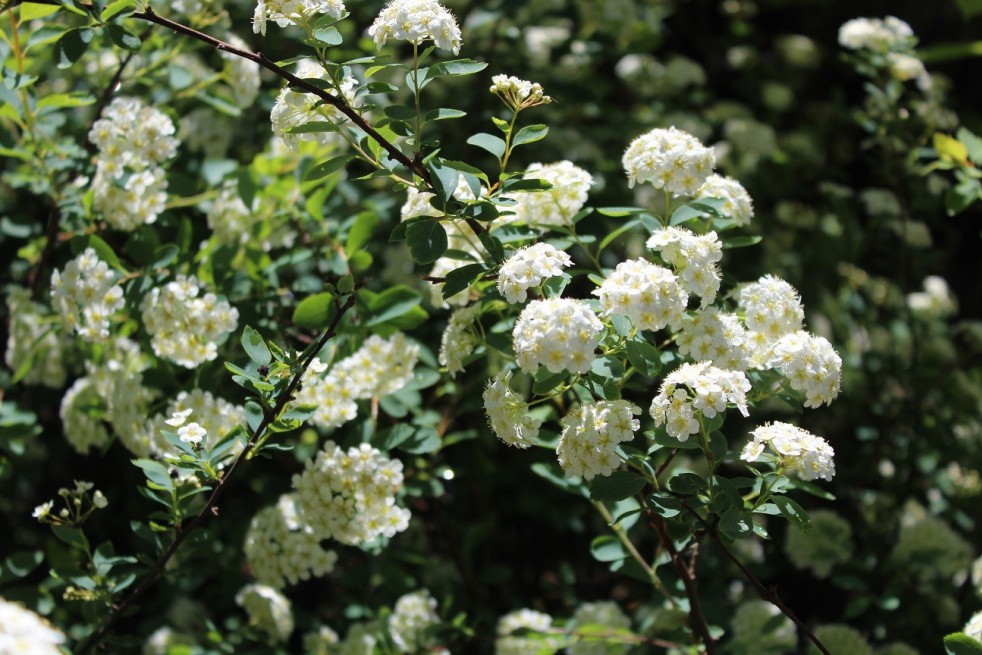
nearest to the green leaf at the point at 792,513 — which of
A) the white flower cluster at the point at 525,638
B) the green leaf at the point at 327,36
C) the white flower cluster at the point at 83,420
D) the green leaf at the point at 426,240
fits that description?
the green leaf at the point at 426,240

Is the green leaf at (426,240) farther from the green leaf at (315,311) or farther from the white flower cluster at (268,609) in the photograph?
the white flower cluster at (268,609)

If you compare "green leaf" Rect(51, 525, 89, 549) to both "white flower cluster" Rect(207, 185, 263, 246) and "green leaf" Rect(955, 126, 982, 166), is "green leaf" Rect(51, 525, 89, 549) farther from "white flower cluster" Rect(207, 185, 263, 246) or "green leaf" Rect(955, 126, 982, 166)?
"green leaf" Rect(955, 126, 982, 166)

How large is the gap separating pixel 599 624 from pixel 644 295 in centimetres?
111

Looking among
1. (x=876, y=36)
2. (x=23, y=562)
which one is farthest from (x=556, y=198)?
(x=876, y=36)

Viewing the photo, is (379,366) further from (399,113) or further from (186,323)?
(399,113)

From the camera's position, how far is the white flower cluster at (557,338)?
1426 millimetres

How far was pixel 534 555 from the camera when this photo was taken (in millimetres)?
3119

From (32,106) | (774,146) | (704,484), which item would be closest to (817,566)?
(704,484)

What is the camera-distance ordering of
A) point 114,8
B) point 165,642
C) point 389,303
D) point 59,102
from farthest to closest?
point 165,642 < point 59,102 < point 389,303 < point 114,8

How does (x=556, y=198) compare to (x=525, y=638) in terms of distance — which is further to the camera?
(x=525, y=638)

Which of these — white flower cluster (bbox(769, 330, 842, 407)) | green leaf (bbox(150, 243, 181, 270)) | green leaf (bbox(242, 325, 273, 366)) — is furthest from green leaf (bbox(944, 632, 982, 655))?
green leaf (bbox(150, 243, 181, 270))

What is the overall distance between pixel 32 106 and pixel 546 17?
1816 mm

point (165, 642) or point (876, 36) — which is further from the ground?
point (876, 36)

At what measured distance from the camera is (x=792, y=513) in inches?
61.4
